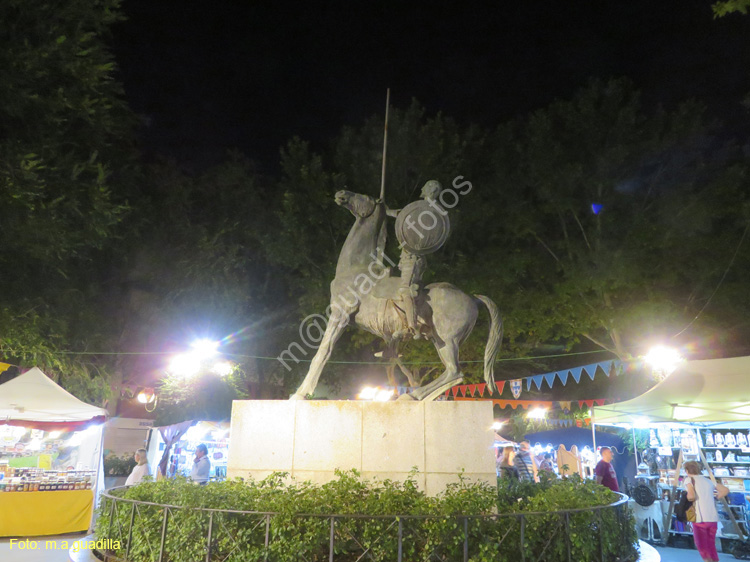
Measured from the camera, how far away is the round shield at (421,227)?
7566mm

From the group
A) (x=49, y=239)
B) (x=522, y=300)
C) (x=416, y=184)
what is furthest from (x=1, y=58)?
(x=522, y=300)

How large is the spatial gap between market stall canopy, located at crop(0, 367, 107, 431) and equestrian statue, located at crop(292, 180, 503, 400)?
7.15 metres

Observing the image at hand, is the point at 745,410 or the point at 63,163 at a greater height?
the point at 63,163

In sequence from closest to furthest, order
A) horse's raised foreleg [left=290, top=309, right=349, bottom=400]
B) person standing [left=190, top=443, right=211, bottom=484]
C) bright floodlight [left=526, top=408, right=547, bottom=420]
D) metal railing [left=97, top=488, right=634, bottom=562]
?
metal railing [left=97, top=488, right=634, bottom=562] → horse's raised foreleg [left=290, top=309, right=349, bottom=400] → person standing [left=190, top=443, right=211, bottom=484] → bright floodlight [left=526, top=408, right=547, bottom=420]

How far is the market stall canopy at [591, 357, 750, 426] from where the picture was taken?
1055 cm

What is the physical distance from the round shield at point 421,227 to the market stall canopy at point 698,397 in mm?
6792

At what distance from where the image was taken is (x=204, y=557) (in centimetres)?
561

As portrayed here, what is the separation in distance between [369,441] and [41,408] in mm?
8495

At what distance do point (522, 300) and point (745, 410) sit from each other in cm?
970

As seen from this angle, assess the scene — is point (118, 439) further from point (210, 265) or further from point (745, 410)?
point (745, 410)

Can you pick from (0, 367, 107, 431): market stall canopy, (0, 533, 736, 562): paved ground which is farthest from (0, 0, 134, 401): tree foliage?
(0, 533, 736, 562): paved ground

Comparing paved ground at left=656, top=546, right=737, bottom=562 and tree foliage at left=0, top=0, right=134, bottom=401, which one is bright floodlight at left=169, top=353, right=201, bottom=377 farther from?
paved ground at left=656, top=546, right=737, bottom=562

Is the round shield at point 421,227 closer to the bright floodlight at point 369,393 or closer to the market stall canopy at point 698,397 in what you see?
the market stall canopy at point 698,397

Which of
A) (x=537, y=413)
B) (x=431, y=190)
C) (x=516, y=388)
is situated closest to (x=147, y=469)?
(x=431, y=190)
